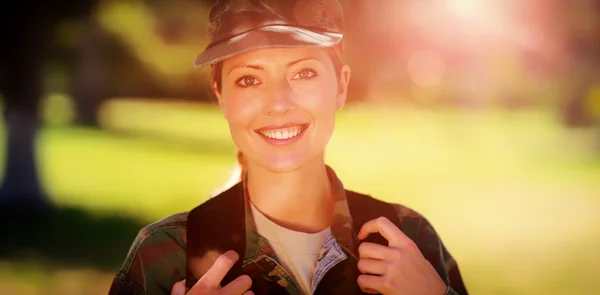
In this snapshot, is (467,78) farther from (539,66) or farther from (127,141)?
(127,141)

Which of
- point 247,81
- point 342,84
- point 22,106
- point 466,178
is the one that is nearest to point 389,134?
point 466,178

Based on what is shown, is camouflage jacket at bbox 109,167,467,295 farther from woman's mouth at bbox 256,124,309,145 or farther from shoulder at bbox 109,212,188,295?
woman's mouth at bbox 256,124,309,145

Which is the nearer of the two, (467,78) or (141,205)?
(467,78)

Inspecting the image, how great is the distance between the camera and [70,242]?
9.99 feet

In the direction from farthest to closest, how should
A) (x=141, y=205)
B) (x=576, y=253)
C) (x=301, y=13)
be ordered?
1. (x=141, y=205)
2. (x=576, y=253)
3. (x=301, y=13)

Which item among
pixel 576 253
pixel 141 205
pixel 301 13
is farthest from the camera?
pixel 141 205

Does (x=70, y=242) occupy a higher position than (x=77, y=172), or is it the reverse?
(x=77, y=172)

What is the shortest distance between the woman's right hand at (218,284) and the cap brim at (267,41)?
58 centimetres

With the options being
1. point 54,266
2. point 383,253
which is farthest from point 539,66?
point 54,266

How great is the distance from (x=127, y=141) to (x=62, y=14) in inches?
24.4

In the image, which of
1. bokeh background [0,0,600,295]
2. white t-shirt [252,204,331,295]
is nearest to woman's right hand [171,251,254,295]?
white t-shirt [252,204,331,295]

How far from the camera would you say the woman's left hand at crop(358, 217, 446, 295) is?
2.01m

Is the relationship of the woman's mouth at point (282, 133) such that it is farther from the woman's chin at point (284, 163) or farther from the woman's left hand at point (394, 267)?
the woman's left hand at point (394, 267)

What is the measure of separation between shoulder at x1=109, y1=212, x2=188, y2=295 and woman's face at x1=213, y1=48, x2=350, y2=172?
328 mm
